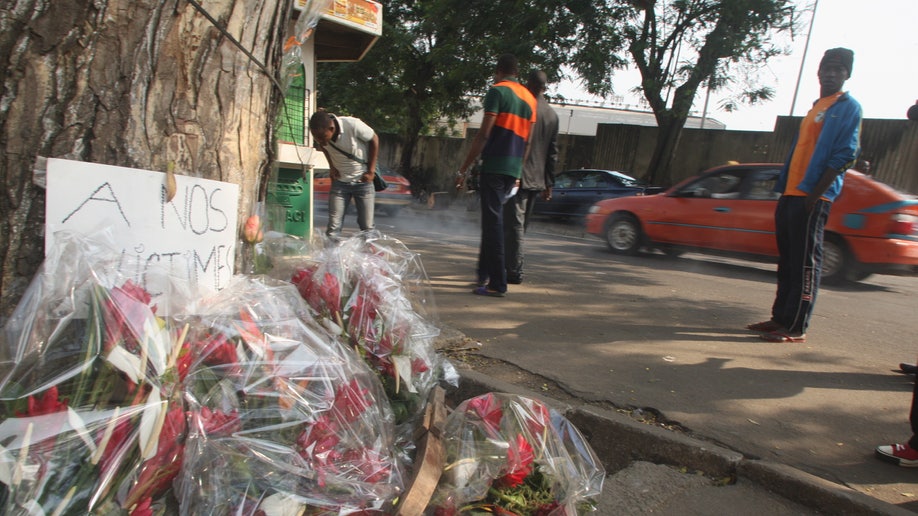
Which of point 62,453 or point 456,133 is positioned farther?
point 456,133

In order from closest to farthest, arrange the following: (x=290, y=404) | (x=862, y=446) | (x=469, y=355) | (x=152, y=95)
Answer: (x=290, y=404) < (x=152, y=95) < (x=862, y=446) < (x=469, y=355)

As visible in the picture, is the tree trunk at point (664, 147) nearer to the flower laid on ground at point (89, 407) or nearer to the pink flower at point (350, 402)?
the pink flower at point (350, 402)

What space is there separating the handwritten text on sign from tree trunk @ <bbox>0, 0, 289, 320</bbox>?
0.13ft

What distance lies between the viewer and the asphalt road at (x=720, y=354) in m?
2.64

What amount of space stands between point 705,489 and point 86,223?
91.9 inches

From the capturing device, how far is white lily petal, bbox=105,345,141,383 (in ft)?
3.57

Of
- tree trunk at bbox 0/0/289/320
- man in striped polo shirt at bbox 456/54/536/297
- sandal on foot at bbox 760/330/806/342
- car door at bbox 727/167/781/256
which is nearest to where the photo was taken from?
tree trunk at bbox 0/0/289/320

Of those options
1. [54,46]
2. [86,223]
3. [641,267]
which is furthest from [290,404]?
[641,267]

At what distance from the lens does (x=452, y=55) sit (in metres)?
16.6

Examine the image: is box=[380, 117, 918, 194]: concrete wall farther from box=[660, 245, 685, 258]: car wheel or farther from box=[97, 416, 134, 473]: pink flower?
box=[97, 416, 134, 473]: pink flower

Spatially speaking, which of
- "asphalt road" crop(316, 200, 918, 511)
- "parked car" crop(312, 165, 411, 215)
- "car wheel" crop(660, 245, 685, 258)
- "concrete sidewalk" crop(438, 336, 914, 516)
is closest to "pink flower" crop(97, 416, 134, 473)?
"concrete sidewalk" crop(438, 336, 914, 516)

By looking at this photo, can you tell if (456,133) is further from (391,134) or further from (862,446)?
(862,446)

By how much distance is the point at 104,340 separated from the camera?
1127 millimetres

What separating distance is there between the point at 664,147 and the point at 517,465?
1617cm
